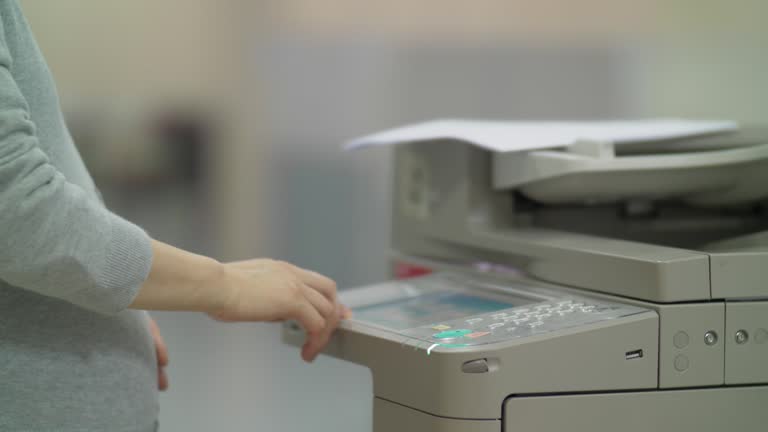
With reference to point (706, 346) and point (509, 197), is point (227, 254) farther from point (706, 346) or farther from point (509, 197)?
point (706, 346)

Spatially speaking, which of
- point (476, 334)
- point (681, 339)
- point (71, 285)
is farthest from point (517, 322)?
point (71, 285)

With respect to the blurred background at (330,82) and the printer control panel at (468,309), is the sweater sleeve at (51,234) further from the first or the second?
the blurred background at (330,82)

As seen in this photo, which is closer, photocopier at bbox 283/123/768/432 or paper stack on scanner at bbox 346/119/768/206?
photocopier at bbox 283/123/768/432

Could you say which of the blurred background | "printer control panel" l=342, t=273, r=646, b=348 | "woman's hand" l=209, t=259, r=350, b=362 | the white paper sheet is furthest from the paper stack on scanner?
the blurred background

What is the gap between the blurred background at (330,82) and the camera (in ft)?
10.9

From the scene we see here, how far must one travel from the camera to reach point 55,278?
2.14 feet

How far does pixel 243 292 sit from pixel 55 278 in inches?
7.3

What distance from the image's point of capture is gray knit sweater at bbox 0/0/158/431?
0.63m

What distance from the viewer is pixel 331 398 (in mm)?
2334

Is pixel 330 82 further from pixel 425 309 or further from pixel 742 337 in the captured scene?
pixel 742 337

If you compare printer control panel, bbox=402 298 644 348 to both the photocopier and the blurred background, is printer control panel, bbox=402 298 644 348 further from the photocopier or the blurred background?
the blurred background

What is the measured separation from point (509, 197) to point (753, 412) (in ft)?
1.24

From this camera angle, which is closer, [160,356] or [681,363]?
[681,363]

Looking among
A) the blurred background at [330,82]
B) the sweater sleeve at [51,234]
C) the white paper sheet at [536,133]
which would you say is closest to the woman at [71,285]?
the sweater sleeve at [51,234]
